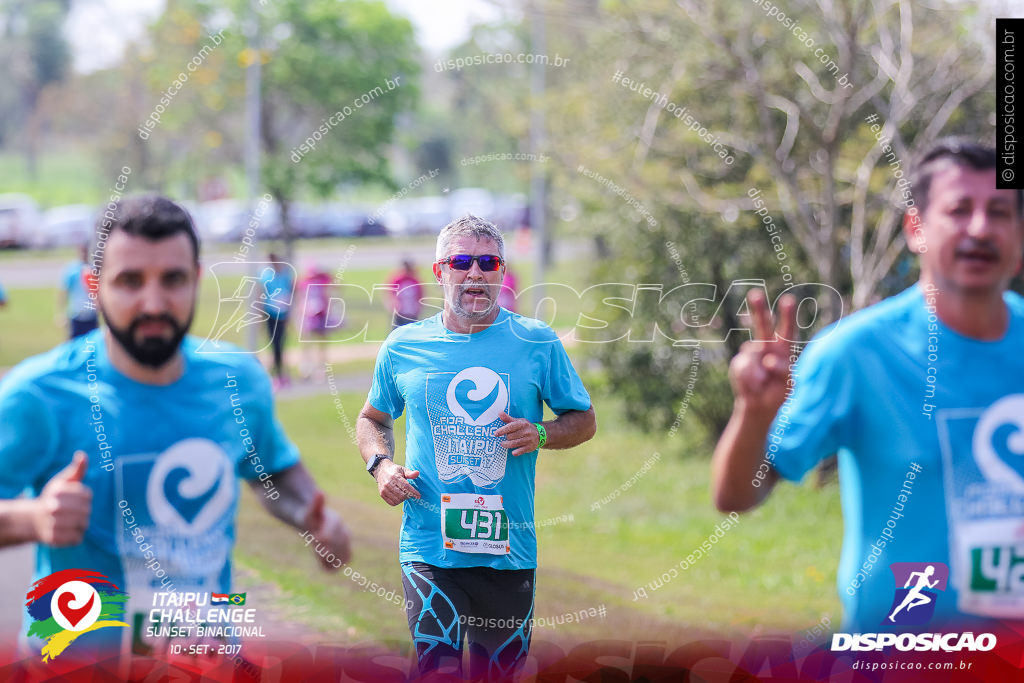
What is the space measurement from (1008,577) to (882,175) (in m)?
5.93

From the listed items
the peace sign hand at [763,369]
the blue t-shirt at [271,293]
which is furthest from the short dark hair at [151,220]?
the peace sign hand at [763,369]

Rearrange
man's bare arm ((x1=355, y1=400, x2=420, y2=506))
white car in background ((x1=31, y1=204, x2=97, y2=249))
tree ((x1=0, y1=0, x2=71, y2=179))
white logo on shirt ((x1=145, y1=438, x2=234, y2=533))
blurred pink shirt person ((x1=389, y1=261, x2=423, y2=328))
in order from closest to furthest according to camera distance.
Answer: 1. man's bare arm ((x1=355, y1=400, x2=420, y2=506))
2. white logo on shirt ((x1=145, y1=438, x2=234, y2=533))
3. blurred pink shirt person ((x1=389, y1=261, x2=423, y2=328))
4. white car in background ((x1=31, y1=204, x2=97, y2=249))
5. tree ((x1=0, y1=0, x2=71, y2=179))

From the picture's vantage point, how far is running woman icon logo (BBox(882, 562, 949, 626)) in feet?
10.5

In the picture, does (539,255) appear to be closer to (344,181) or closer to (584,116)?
(344,181)

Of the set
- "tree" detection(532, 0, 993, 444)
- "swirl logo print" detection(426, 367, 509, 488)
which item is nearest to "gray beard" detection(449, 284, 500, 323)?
"swirl logo print" detection(426, 367, 509, 488)

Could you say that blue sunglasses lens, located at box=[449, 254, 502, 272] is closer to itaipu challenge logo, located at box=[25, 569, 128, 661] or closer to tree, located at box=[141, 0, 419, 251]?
itaipu challenge logo, located at box=[25, 569, 128, 661]

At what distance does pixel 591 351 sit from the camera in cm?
1139

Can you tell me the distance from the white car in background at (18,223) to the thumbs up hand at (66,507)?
100 feet

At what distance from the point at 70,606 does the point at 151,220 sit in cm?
116

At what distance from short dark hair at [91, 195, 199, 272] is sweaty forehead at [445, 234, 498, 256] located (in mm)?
724

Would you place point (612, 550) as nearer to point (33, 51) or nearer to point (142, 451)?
point (142, 451)

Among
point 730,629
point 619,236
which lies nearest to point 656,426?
point 619,236

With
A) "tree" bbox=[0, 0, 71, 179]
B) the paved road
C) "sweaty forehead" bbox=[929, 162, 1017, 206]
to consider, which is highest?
"tree" bbox=[0, 0, 71, 179]

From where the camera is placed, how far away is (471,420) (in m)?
3.11
